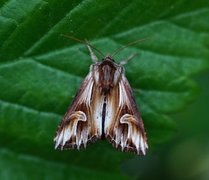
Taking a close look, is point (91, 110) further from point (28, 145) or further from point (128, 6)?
point (128, 6)

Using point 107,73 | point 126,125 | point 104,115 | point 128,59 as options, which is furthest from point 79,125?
point 128,59

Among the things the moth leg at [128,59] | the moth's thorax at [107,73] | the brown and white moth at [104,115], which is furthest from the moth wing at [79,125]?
the moth leg at [128,59]

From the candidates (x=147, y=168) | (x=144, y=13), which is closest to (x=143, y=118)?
(x=144, y=13)

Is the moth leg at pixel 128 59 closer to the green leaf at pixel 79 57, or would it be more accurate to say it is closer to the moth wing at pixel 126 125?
the green leaf at pixel 79 57

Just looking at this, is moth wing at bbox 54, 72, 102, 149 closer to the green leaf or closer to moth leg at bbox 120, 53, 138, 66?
the green leaf

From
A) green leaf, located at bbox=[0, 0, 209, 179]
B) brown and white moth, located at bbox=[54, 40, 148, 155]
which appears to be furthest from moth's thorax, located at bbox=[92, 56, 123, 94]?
green leaf, located at bbox=[0, 0, 209, 179]

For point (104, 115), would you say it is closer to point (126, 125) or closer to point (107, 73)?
point (126, 125)
